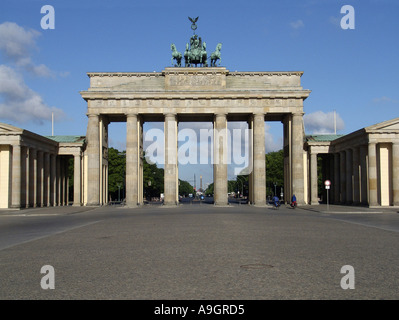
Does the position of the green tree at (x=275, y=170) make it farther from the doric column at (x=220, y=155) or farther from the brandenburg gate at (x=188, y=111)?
the doric column at (x=220, y=155)

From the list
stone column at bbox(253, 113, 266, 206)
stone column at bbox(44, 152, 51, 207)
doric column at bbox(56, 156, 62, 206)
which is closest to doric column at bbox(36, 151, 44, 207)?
stone column at bbox(44, 152, 51, 207)

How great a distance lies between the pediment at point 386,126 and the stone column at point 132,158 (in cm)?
3034

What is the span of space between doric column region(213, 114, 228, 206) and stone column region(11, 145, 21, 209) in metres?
25.5

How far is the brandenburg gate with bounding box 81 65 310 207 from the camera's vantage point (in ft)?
223

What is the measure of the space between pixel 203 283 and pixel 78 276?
3059mm

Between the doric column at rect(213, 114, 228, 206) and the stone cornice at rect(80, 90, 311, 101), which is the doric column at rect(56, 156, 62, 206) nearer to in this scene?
the stone cornice at rect(80, 90, 311, 101)

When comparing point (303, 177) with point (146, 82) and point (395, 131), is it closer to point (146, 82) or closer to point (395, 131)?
point (395, 131)

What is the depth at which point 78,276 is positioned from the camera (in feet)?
37.3

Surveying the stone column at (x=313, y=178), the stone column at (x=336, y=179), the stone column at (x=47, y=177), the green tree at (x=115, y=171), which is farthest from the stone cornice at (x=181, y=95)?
the green tree at (x=115, y=171)

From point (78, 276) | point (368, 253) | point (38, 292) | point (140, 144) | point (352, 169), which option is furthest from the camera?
point (140, 144)

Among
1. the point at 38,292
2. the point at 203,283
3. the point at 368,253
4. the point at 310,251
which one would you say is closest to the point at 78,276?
the point at 38,292

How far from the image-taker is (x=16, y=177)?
57.0 meters

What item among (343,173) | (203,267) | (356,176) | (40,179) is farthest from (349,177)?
(203,267)

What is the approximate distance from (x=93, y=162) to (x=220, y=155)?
1735 cm
